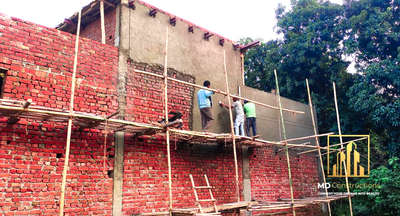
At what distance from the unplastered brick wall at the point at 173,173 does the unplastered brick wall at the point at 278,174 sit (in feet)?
3.63

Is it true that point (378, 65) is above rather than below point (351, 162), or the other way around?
above

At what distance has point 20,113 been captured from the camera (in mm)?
5023

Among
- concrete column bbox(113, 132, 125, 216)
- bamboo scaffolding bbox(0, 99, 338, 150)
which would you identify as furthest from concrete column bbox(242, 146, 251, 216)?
concrete column bbox(113, 132, 125, 216)

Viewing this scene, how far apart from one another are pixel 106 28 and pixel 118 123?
291 cm

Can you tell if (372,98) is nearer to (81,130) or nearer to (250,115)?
(250,115)

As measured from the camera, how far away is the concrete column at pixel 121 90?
20.8 ft

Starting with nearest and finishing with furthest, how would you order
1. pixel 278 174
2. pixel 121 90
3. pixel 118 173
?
pixel 118 173 < pixel 121 90 < pixel 278 174

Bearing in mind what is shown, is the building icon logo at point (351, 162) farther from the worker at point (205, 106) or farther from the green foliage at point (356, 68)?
the worker at point (205, 106)

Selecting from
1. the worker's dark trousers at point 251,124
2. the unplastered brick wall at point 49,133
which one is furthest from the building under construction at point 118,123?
the worker's dark trousers at point 251,124

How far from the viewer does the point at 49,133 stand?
5.71 meters

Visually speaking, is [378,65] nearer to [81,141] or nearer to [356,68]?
[356,68]

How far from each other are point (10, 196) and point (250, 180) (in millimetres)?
6158

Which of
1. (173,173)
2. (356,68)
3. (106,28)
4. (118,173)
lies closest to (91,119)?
(118,173)

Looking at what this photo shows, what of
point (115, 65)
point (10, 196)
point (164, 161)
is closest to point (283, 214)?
point (164, 161)
